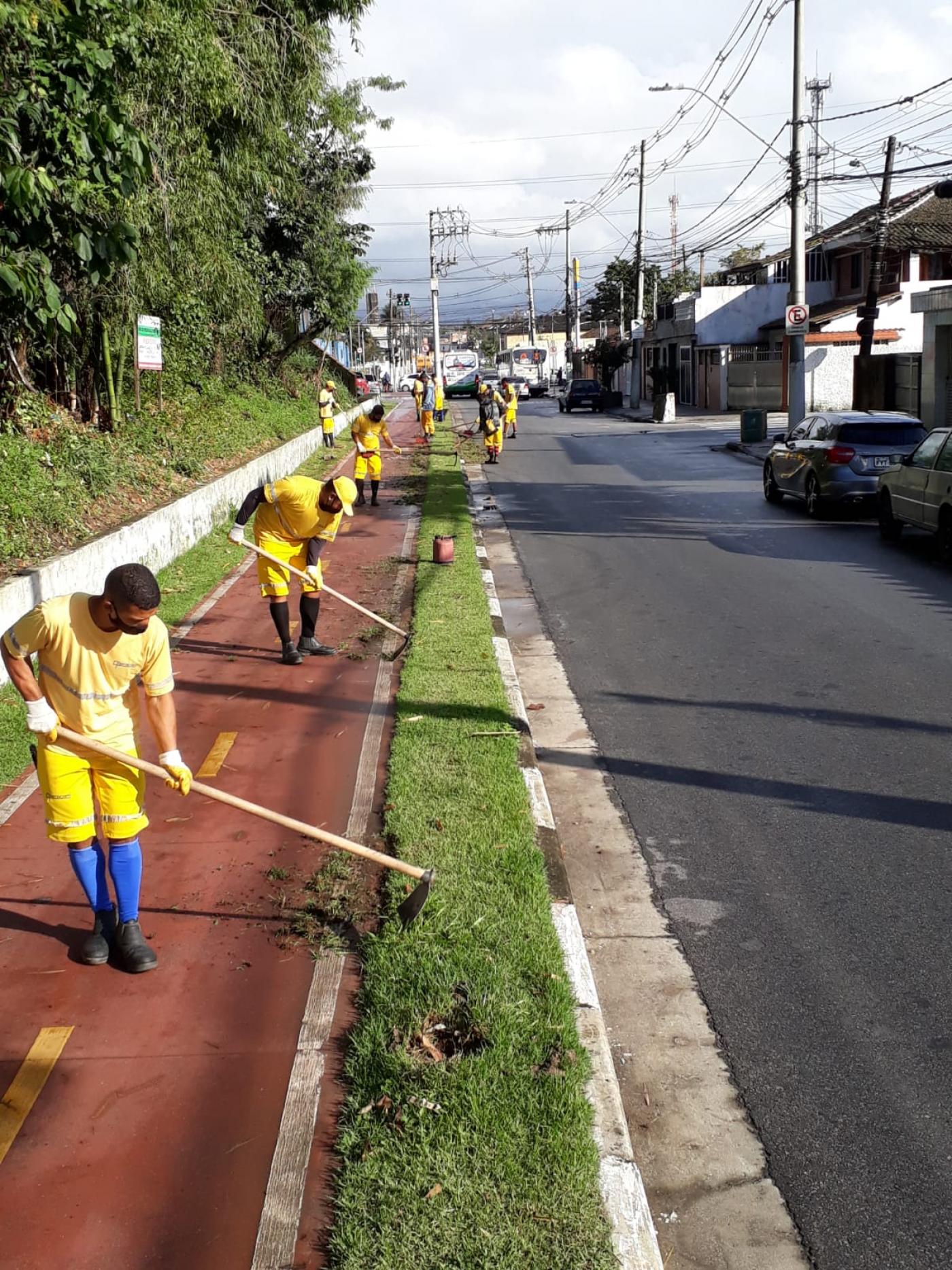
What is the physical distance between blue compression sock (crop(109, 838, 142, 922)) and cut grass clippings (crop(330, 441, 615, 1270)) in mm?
1025

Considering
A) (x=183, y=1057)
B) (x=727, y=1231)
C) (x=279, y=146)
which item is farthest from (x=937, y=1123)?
(x=279, y=146)

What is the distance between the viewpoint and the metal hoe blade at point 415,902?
5238 mm

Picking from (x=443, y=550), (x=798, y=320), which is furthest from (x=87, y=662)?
(x=798, y=320)

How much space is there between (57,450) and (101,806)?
10171mm

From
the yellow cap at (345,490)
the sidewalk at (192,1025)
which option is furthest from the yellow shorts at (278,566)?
the sidewalk at (192,1025)

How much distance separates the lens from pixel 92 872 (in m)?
5.17

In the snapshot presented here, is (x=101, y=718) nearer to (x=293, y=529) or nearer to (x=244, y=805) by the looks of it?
(x=244, y=805)

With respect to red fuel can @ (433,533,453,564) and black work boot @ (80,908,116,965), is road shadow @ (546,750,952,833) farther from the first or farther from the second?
red fuel can @ (433,533,453,564)

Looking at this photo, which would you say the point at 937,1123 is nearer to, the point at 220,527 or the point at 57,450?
the point at 57,450

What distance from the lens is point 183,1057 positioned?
453 centimetres

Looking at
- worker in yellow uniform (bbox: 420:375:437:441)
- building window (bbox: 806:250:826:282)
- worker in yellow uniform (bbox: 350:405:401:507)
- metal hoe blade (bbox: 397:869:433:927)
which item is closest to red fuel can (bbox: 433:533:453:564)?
worker in yellow uniform (bbox: 350:405:401:507)

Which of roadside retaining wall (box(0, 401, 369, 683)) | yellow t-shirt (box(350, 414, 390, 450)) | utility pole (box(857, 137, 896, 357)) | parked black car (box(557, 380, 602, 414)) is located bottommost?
roadside retaining wall (box(0, 401, 369, 683))

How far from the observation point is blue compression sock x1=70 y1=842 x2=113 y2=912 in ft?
16.9

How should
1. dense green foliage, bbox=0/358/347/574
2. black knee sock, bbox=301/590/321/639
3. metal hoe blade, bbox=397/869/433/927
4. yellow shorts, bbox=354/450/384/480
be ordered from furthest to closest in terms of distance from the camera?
yellow shorts, bbox=354/450/384/480, dense green foliage, bbox=0/358/347/574, black knee sock, bbox=301/590/321/639, metal hoe blade, bbox=397/869/433/927
